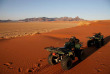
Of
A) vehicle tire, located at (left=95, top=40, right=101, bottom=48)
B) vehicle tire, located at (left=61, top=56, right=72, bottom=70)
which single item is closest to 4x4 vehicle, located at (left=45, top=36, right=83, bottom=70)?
vehicle tire, located at (left=61, top=56, right=72, bottom=70)

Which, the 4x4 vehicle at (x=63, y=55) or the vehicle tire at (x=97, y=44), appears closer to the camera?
the 4x4 vehicle at (x=63, y=55)

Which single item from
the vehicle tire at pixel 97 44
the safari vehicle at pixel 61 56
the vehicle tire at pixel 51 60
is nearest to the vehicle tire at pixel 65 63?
A: the safari vehicle at pixel 61 56

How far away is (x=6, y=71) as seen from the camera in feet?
16.2

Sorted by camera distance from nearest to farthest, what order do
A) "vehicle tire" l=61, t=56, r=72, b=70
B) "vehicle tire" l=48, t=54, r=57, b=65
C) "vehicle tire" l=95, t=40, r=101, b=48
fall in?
"vehicle tire" l=61, t=56, r=72, b=70, "vehicle tire" l=48, t=54, r=57, b=65, "vehicle tire" l=95, t=40, r=101, b=48

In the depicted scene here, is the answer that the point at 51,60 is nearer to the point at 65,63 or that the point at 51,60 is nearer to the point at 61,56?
the point at 61,56

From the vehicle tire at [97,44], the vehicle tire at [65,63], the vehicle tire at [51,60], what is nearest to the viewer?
the vehicle tire at [65,63]

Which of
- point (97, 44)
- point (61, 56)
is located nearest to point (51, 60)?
point (61, 56)

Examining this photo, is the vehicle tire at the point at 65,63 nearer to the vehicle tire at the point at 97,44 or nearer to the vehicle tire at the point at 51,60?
the vehicle tire at the point at 51,60

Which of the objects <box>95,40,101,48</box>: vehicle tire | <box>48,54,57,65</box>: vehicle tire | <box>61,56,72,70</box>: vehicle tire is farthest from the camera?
<box>95,40,101,48</box>: vehicle tire

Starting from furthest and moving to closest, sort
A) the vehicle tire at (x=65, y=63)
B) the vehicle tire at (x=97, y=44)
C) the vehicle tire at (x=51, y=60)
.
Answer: the vehicle tire at (x=97, y=44) → the vehicle tire at (x=51, y=60) → the vehicle tire at (x=65, y=63)

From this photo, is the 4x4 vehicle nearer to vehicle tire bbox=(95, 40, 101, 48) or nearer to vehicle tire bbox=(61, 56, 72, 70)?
vehicle tire bbox=(61, 56, 72, 70)

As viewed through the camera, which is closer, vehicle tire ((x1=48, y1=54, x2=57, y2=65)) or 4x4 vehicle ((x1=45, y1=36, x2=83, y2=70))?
4x4 vehicle ((x1=45, y1=36, x2=83, y2=70))

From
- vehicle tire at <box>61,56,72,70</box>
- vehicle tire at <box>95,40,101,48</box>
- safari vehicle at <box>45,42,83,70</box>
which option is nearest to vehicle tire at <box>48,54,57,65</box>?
safari vehicle at <box>45,42,83,70</box>

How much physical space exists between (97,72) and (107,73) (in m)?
0.42
